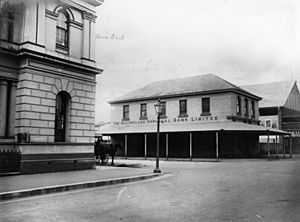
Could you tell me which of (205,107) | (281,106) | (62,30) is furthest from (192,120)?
(62,30)

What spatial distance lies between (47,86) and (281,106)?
29.5 m

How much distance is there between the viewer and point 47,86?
1400 centimetres

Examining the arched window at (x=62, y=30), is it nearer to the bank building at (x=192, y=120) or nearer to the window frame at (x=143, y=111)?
the bank building at (x=192, y=120)

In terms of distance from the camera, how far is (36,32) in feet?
44.7

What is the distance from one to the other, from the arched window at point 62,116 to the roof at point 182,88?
51.2 feet

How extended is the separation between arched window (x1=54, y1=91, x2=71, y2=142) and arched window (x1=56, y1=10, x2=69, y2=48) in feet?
7.39

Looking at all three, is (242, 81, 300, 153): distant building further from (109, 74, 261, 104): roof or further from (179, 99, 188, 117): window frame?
(179, 99, 188, 117): window frame

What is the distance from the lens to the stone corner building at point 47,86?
13102 millimetres

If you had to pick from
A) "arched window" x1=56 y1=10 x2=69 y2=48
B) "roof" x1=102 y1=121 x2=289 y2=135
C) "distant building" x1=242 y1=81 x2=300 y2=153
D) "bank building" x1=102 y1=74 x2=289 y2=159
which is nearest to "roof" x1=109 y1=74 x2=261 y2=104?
"bank building" x1=102 y1=74 x2=289 y2=159

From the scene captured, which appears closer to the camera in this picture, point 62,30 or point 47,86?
point 47,86

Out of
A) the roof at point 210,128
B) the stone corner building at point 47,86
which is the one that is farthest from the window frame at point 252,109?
the stone corner building at point 47,86

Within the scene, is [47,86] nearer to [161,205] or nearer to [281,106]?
[161,205]

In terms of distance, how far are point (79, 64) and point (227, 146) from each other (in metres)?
17.1

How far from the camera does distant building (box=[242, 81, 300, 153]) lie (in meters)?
36.6
